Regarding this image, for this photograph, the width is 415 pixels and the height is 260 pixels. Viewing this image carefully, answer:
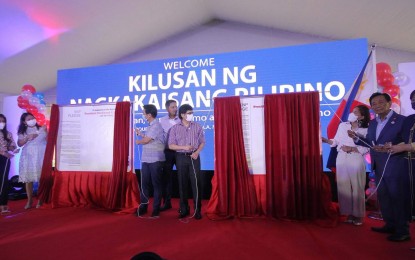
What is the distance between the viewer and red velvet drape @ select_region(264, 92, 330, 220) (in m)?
2.75

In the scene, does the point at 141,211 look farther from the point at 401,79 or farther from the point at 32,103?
the point at 401,79

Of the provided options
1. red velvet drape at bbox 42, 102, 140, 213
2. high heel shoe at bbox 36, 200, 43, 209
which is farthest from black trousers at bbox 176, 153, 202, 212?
high heel shoe at bbox 36, 200, 43, 209

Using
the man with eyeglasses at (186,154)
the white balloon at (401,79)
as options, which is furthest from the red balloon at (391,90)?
the man with eyeglasses at (186,154)

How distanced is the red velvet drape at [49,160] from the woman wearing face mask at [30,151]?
4.0 inches

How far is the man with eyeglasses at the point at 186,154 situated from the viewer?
2.94 m

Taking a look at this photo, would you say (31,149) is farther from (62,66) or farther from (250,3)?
(250,3)

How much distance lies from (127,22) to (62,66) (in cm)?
218

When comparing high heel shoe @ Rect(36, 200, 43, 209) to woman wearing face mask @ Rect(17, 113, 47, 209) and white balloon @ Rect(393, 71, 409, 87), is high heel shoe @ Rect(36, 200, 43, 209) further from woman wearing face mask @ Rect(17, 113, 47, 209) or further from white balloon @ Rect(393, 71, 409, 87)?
white balloon @ Rect(393, 71, 409, 87)

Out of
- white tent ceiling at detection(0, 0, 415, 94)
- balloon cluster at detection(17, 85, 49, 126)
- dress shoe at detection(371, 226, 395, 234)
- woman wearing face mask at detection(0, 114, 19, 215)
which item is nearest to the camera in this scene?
dress shoe at detection(371, 226, 395, 234)

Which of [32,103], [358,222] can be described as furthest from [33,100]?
[358,222]

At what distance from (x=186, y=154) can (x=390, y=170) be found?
6.80ft

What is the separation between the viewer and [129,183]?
336 cm

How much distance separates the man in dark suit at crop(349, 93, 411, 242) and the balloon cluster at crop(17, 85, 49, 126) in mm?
5664

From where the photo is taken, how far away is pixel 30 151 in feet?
11.8
